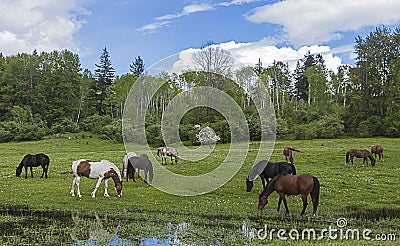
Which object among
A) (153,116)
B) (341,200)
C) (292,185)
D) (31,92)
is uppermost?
(31,92)

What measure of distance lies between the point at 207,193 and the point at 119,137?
37.9 meters

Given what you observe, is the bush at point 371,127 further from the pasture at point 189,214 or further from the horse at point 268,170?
the horse at point 268,170

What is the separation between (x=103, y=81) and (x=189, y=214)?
73226 mm

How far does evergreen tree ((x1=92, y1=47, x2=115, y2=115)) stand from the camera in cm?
7925

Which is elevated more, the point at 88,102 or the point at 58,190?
the point at 88,102

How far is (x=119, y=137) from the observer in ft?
175

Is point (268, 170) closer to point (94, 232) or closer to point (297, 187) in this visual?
point (297, 187)

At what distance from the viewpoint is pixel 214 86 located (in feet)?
57.6

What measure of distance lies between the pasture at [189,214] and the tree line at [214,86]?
559 cm

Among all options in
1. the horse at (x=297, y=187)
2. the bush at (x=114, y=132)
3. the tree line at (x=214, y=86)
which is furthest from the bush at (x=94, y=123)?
the horse at (x=297, y=187)

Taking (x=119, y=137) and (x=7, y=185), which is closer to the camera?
(x=7, y=185)

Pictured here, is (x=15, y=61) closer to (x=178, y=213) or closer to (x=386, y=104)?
(x=386, y=104)

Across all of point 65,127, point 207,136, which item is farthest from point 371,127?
point 65,127

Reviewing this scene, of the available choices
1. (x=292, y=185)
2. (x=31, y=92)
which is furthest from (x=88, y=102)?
(x=292, y=185)
